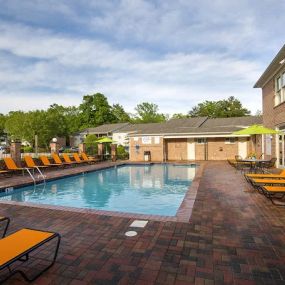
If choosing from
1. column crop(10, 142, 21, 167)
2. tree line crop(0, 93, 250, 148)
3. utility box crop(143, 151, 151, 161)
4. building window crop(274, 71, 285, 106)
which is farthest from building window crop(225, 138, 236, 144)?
tree line crop(0, 93, 250, 148)

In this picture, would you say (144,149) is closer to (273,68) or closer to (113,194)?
(273,68)

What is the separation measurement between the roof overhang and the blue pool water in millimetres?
7581

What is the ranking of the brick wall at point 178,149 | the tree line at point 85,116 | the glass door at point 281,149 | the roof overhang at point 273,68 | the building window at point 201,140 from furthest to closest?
1. the tree line at point 85,116
2. the building window at point 201,140
3. the brick wall at point 178,149
4. the glass door at point 281,149
5. the roof overhang at point 273,68

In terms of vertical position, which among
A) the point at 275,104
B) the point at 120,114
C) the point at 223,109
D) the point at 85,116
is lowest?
the point at 275,104

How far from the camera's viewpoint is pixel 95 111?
6244cm

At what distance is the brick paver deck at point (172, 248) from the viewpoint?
320cm

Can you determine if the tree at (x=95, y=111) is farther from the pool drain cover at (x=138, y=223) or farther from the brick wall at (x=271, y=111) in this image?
the pool drain cover at (x=138, y=223)

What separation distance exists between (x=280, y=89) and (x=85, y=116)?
174 ft

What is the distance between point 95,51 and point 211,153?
577 inches

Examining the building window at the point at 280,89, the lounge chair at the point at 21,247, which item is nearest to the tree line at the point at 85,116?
the building window at the point at 280,89

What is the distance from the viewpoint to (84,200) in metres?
9.84

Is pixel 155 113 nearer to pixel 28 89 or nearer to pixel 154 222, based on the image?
pixel 28 89

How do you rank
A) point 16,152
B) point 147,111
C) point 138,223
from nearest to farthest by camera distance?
1. point 138,223
2. point 16,152
3. point 147,111

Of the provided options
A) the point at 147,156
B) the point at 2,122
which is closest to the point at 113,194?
the point at 147,156
